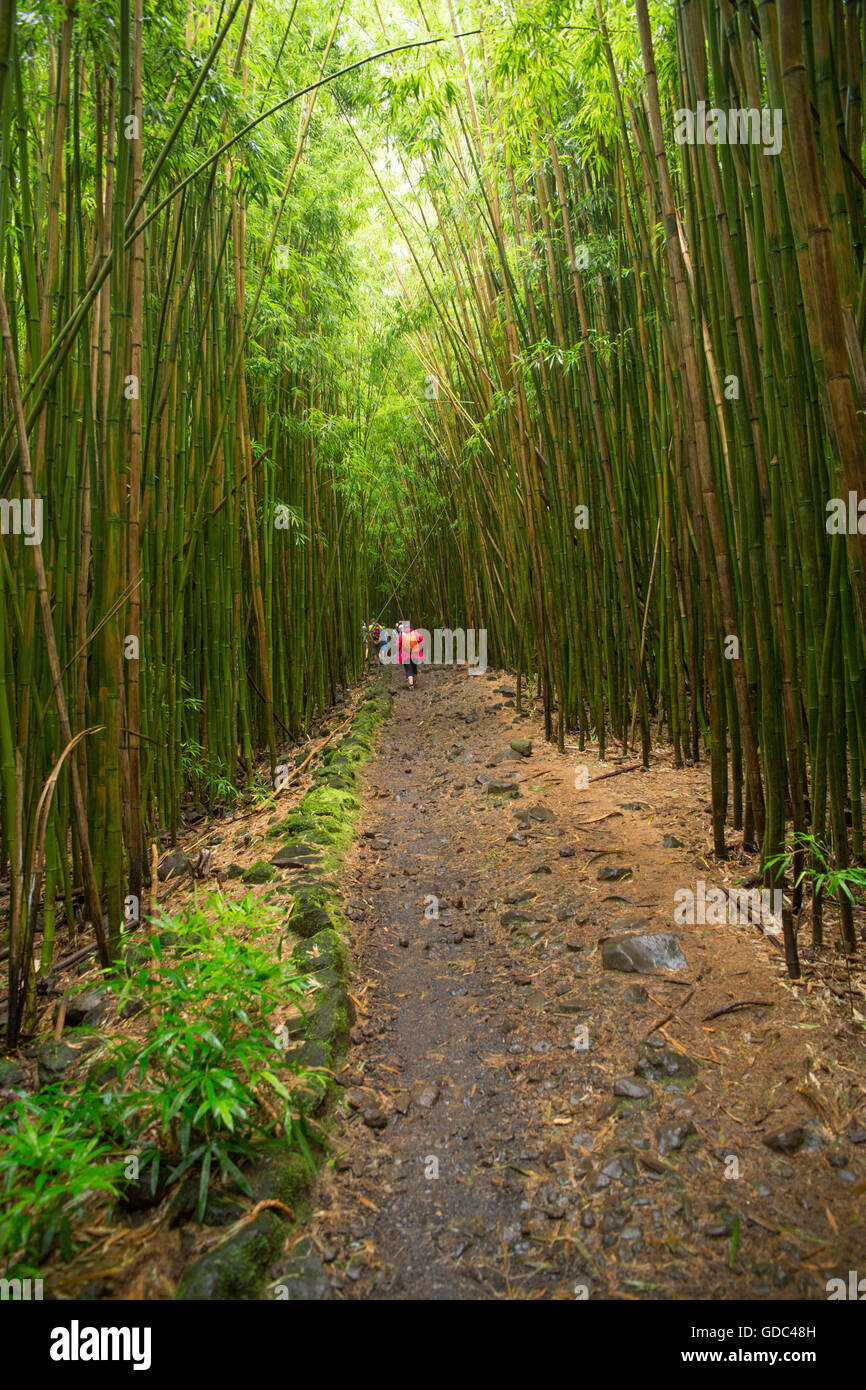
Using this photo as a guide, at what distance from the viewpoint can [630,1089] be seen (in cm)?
121

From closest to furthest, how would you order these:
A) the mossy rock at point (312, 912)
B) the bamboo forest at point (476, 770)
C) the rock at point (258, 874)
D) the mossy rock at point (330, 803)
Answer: the bamboo forest at point (476, 770)
the mossy rock at point (312, 912)
the rock at point (258, 874)
the mossy rock at point (330, 803)

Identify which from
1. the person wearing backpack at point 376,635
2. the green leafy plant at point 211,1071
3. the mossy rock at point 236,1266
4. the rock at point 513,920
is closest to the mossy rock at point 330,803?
the rock at point 513,920

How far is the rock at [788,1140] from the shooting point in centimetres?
102

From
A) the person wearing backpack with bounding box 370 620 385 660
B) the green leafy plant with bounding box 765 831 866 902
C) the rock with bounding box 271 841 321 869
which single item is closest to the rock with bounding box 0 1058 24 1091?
the rock with bounding box 271 841 321 869

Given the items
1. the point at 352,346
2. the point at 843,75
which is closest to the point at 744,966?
the point at 843,75

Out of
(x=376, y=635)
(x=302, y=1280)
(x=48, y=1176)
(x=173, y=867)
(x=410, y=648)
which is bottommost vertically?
(x=302, y=1280)

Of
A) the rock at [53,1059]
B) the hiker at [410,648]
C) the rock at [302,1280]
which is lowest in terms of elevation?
the rock at [302,1280]

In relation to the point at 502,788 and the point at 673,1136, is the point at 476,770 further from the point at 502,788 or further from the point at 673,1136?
the point at 673,1136

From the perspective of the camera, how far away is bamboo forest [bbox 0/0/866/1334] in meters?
0.96

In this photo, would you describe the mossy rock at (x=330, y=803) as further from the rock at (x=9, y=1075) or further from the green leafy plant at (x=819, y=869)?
the green leafy plant at (x=819, y=869)

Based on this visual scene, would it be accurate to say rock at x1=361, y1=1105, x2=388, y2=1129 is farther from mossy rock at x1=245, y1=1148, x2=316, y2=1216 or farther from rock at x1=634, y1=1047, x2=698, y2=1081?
rock at x1=634, y1=1047, x2=698, y2=1081

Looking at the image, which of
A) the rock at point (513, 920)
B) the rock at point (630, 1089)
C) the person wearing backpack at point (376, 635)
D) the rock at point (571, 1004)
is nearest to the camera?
the rock at point (630, 1089)

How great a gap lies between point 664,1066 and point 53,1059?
1192 mm

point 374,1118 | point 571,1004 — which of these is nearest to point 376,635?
point 571,1004
